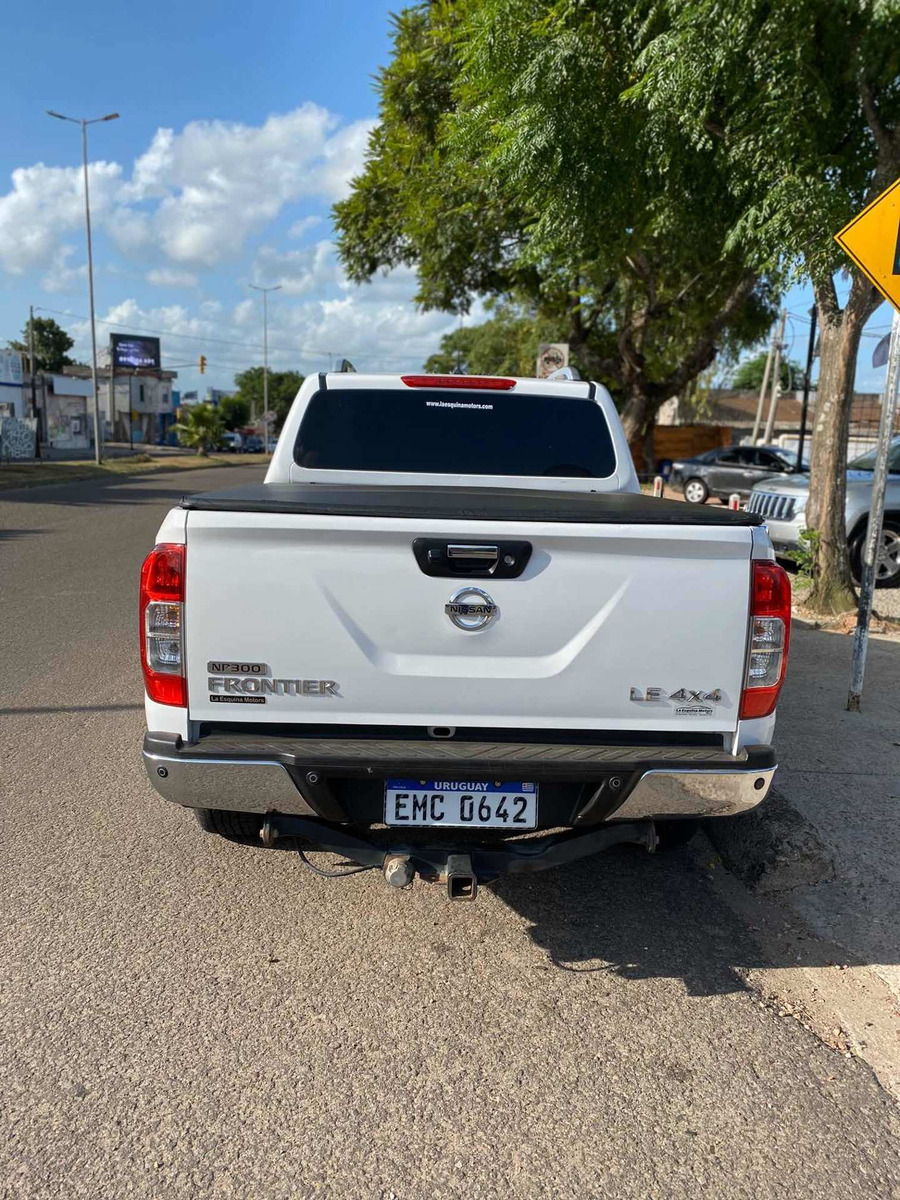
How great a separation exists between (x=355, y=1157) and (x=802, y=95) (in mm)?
8634

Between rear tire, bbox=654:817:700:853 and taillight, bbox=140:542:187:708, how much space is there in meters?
1.84

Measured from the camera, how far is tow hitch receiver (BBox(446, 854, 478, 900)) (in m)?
3.04

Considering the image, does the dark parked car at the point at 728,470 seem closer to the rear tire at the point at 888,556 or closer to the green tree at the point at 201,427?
the rear tire at the point at 888,556

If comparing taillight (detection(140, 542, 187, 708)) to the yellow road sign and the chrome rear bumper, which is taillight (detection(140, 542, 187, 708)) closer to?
the chrome rear bumper

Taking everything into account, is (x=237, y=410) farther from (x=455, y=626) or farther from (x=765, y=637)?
(x=765, y=637)

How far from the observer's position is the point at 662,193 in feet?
33.4

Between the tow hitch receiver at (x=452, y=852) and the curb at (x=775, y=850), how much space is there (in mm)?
1099

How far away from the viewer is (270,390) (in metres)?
115

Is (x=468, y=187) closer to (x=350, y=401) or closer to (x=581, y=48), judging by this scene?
(x=581, y=48)

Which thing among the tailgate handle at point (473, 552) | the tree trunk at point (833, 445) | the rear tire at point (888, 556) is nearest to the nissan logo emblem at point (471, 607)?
the tailgate handle at point (473, 552)

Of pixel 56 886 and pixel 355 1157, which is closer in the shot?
pixel 355 1157

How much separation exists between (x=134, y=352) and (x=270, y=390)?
3327cm

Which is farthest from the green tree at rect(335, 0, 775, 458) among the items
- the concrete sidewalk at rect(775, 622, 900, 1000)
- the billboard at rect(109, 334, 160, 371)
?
the billboard at rect(109, 334, 160, 371)

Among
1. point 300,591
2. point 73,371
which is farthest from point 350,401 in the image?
point 73,371
